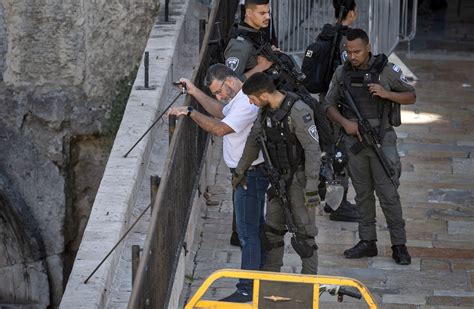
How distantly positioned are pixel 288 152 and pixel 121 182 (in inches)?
62.7

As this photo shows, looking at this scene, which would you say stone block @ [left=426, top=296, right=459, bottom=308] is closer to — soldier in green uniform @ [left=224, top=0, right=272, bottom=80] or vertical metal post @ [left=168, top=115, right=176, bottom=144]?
soldier in green uniform @ [left=224, top=0, right=272, bottom=80]

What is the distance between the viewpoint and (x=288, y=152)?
322 inches

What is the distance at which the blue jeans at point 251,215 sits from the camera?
334 inches

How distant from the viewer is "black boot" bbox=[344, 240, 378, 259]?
31.3 feet

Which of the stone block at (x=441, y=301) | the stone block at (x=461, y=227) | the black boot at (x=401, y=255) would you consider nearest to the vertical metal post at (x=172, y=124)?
the black boot at (x=401, y=255)

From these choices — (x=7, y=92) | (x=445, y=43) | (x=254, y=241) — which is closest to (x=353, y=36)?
(x=254, y=241)

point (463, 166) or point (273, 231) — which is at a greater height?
point (273, 231)

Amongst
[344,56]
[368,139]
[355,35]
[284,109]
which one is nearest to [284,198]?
[284,109]

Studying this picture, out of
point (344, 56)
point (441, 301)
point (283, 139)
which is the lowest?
point (441, 301)

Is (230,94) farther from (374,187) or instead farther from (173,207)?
(374,187)

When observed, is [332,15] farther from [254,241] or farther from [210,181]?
[254,241]

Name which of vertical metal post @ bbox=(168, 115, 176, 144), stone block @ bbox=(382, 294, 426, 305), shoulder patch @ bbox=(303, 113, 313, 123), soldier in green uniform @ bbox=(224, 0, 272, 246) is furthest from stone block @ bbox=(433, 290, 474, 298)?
vertical metal post @ bbox=(168, 115, 176, 144)

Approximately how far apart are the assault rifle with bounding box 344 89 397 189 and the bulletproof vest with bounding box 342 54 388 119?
4 cm

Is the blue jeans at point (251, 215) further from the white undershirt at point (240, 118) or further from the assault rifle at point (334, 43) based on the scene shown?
the assault rifle at point (334, 43)
